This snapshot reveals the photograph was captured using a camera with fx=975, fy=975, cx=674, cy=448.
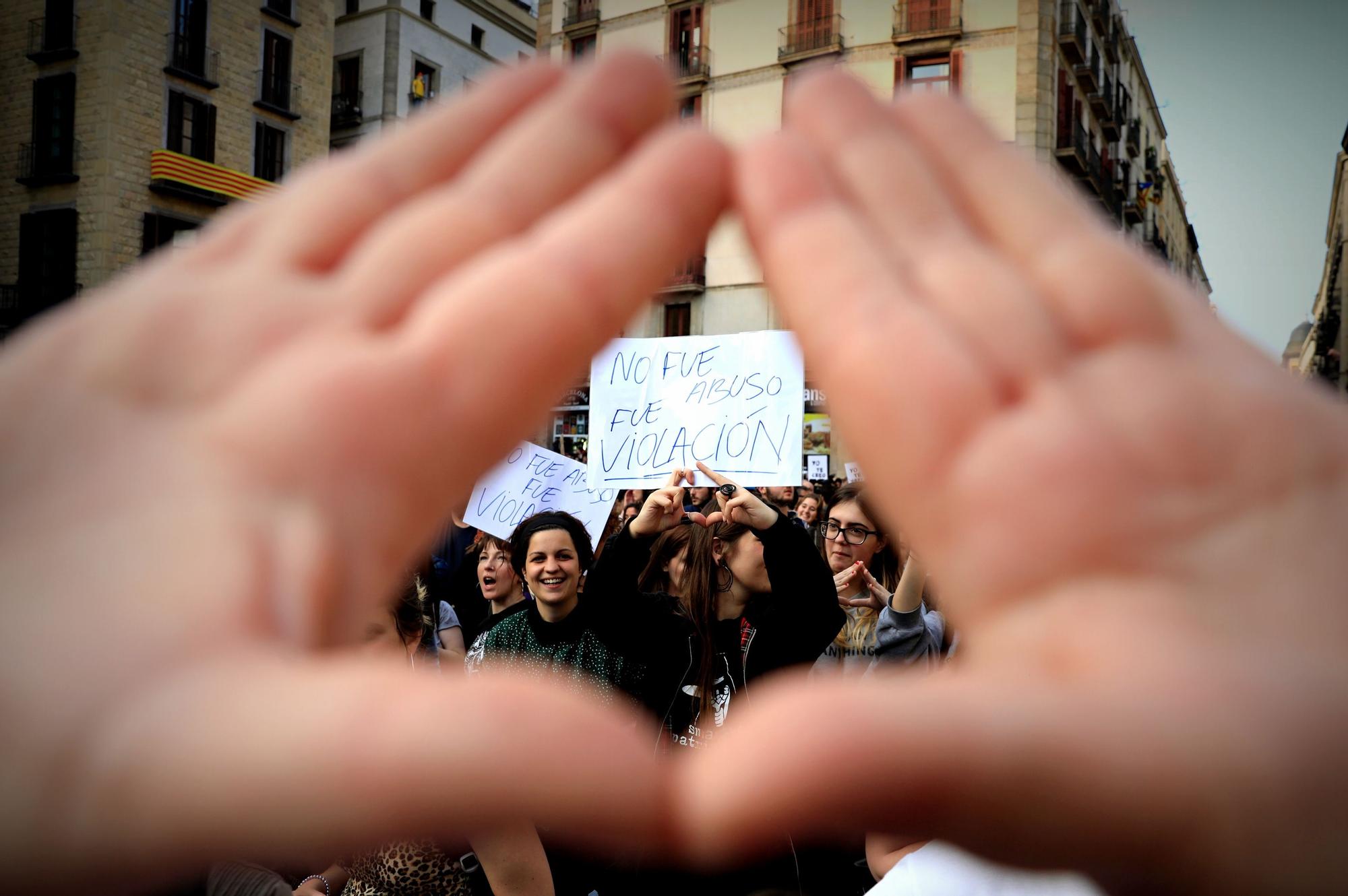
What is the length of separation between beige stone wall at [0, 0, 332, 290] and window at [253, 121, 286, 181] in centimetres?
101

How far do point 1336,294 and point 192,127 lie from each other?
154 ft

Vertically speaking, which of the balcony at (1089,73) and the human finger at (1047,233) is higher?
the balcony at (1089,73)

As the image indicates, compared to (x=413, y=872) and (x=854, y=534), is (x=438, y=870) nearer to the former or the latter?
(x=413, y=872)

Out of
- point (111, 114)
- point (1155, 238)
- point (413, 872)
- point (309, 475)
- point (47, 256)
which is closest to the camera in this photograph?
point (309, 475)

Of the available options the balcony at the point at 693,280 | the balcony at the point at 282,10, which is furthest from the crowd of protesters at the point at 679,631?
the balcony at the point at 282,10

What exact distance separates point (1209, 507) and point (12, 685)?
753 mm

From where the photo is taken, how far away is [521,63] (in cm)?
96

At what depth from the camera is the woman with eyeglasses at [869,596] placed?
347cm

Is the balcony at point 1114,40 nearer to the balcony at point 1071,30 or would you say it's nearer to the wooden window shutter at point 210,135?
the balcony at point 1071,30

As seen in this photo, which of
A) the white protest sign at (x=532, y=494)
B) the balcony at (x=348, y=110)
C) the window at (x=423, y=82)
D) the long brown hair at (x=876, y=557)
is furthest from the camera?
the window at (x=423, y=82)

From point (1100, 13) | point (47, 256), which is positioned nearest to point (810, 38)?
point (1100, 13)

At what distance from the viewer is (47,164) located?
63.0 ft

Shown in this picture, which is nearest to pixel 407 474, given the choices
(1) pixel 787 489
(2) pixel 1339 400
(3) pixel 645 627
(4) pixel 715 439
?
(2) pixel 1339 400

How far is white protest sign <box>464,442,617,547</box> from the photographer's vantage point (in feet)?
15.6
